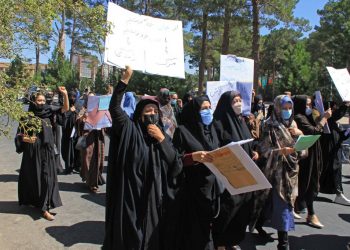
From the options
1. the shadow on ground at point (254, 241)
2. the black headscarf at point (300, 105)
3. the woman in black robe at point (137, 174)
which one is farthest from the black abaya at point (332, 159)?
the woman in black robe at point (137, 174)

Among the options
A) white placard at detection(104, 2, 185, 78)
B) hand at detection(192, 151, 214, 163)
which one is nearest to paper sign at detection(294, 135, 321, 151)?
hand at detection(192, 151, 214, 163)

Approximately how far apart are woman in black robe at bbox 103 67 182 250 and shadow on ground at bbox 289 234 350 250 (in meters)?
2.05

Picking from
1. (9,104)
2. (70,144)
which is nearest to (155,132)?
(9,104)

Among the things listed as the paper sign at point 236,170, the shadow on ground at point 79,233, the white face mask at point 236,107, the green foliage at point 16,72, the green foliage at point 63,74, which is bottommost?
the shadow on ground at point 79,233

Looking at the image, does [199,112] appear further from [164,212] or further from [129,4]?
[129,4]

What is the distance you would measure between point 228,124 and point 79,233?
89.9 inches

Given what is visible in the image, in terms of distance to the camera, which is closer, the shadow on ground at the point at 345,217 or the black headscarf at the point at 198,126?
the black headscarf at the point at 198,126

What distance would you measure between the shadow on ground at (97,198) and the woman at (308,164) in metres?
2.83

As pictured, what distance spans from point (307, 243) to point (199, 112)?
2.25m

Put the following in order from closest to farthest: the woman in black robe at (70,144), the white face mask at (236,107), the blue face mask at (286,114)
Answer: the white face mask at (236,107)
the blue face mask at (286,114)
the woman in black robe at (70,144)

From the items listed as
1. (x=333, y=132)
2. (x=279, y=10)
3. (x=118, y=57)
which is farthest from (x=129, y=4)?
(x=118, y=57)

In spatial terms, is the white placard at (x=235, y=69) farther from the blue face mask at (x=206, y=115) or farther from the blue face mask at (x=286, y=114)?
the blue face mask at (x=206, y=115)

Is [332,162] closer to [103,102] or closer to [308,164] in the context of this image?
[308,164]

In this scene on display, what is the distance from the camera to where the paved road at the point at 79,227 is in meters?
4.83
